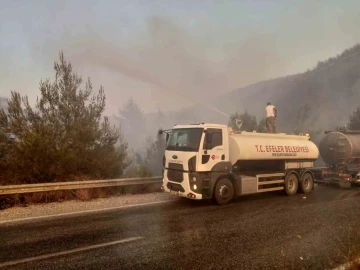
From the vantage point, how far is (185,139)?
895 centimetres

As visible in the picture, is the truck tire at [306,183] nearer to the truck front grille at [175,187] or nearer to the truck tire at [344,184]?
the truck tire at [344,184]

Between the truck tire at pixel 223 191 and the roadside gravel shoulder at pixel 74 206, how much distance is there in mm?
1875

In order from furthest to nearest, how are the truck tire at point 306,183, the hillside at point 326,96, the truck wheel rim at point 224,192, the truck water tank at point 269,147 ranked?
the hillside at point 326,96
the truck tire at point 306,183
the truck water tank at point 269,147
the truck wheel rim at point 224,192

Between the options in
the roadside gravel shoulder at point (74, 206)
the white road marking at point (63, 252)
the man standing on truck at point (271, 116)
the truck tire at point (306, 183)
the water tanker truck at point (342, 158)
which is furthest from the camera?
the man standing on truck at point (271, 116)

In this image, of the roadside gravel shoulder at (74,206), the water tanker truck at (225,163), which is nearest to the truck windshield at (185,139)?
the water tanker truck at (225,163)

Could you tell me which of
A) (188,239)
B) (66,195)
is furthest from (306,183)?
(66,195)

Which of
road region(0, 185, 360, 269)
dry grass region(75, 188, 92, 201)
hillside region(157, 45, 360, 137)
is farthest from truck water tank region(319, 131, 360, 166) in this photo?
hillside region(157, 45, 360, 137)

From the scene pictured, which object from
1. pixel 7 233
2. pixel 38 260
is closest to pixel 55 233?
pixel 7 233

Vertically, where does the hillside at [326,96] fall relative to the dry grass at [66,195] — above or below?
above

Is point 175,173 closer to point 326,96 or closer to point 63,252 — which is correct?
point 63,252

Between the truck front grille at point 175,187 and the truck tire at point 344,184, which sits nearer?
the truck front grille at point 175,187

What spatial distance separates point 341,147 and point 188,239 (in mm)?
10837

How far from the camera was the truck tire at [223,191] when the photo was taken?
29.0 ft

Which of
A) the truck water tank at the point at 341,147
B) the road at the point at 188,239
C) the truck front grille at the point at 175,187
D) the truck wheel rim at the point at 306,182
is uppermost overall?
the truck water tank at the point at 341,147
